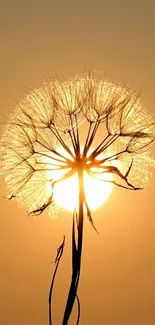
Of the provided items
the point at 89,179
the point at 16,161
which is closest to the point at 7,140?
the point at 16,161

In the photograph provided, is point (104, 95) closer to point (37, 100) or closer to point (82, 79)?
point (82, 79)

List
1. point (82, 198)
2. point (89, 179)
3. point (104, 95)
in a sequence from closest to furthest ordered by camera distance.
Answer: point (82, 198) < point (89, 179) < point (104, 95)

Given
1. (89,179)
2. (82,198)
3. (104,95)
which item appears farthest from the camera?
(104,95)

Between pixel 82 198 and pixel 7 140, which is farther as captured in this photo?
pixel 7 140

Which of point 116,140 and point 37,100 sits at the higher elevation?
point 37,100

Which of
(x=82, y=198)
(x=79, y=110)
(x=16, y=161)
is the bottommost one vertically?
(x=82, y=198)

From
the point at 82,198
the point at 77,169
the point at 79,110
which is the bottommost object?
the point at 82,198

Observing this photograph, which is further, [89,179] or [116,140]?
[116,140]

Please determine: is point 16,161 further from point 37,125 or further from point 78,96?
point 78,96

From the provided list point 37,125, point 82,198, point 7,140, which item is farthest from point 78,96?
point 82,198
